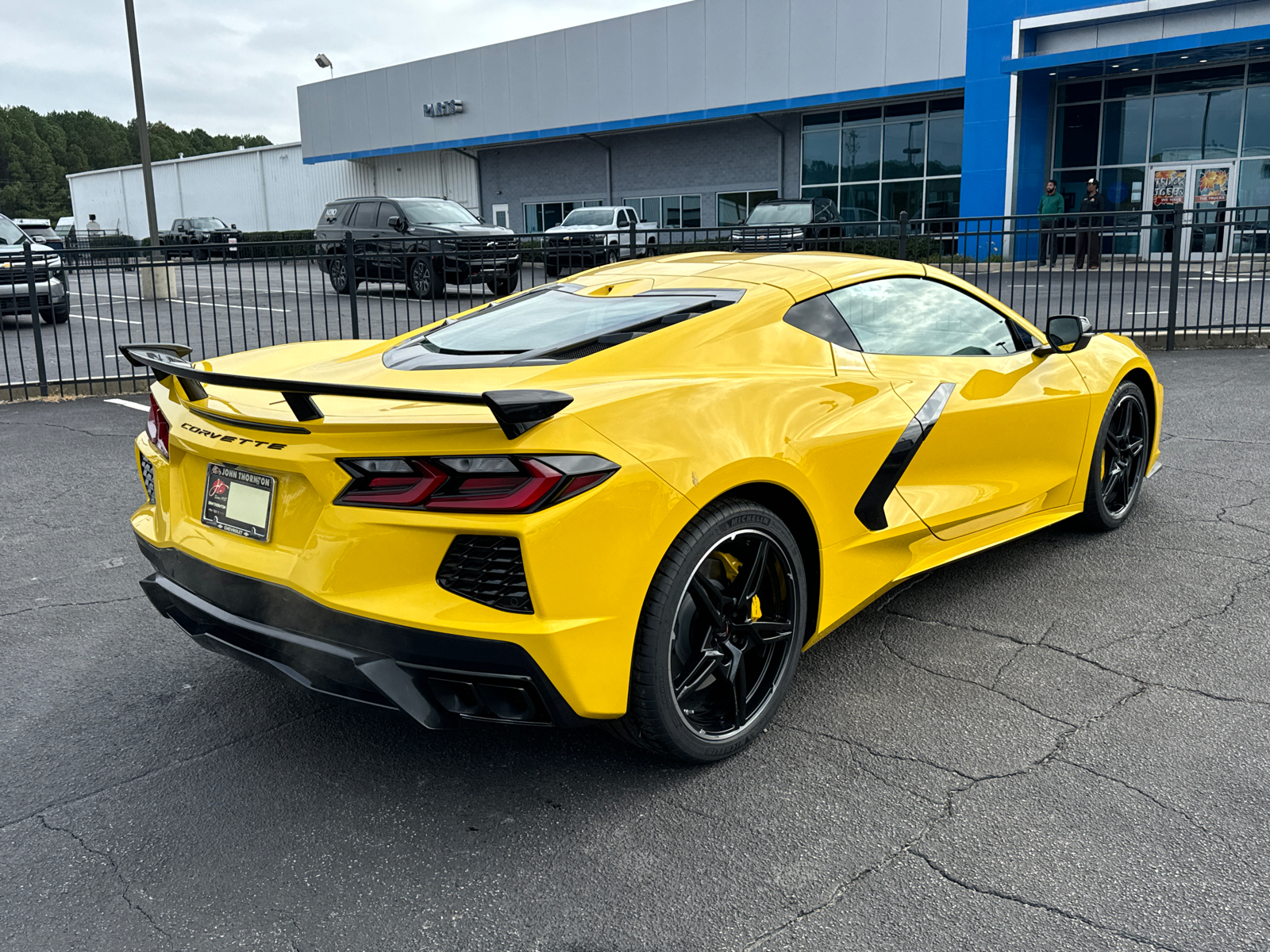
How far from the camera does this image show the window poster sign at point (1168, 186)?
25875 mm

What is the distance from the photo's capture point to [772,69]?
102 ft

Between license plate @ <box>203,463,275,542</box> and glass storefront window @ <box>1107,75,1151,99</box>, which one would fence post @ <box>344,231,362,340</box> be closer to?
license plate @ <box>203,463,275,542</box>

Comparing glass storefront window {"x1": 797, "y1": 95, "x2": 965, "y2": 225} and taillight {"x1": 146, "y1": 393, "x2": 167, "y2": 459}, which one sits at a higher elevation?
glass storefront window {"x1": 797, "y1": 95, "x2": 965, "y2": 225}

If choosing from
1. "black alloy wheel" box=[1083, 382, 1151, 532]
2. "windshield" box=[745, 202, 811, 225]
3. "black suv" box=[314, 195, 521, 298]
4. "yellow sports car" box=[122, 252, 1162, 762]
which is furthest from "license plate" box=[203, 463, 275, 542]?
"windshield" box=[745, 202, 811, 225]

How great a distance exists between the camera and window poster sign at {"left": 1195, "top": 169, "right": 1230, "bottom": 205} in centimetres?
2512

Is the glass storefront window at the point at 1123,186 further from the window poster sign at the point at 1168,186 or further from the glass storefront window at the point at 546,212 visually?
the glass storefront window at the point at 546,212

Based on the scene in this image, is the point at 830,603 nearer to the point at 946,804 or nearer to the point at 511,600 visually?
the point at 946,804

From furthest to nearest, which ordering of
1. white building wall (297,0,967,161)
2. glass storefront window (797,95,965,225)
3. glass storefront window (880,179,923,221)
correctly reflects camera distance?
glass storefront window (880,179,923,221) → glass storefront window (797,95,965,225) → white building wall (297,0,967,161)

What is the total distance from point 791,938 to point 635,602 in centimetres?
86

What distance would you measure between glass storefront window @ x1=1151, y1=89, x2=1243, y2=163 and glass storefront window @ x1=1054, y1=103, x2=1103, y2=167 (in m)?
1.39

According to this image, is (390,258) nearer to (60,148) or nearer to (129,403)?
(129,403)

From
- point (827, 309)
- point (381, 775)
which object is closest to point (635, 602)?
point (381, 775)

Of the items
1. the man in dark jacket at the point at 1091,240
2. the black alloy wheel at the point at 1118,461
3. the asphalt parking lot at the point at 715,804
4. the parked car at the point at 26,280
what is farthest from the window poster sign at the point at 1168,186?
the asphalt parking lot at the point at 715,804

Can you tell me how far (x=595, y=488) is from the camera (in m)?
2.57
